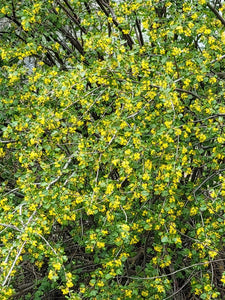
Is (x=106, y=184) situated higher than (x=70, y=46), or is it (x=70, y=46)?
(x=70, y=46)

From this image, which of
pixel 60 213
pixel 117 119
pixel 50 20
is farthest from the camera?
pixel 50 20

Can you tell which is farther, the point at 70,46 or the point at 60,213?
the point at 70,46

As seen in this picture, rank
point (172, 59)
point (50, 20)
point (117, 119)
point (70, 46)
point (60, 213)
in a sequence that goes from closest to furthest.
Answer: point (60, 213), point (117, 119), point (172, 59), point (50, 20), point (70, 46)

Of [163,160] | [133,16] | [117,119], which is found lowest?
[163,160]

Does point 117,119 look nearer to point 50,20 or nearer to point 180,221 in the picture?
point 180,221

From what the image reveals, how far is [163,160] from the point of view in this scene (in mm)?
3396

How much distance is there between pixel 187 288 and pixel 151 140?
2.00 meters

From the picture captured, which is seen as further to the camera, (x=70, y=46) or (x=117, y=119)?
(x=70, y=46)

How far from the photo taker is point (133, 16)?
3746 mm

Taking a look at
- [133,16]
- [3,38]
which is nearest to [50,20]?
[3,38]

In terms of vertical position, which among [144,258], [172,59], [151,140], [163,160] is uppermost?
[172,59]

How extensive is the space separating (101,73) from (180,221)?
1.63 m

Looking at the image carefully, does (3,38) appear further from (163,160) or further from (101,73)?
(163,160)

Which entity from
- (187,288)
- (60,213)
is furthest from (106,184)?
(187,288)
